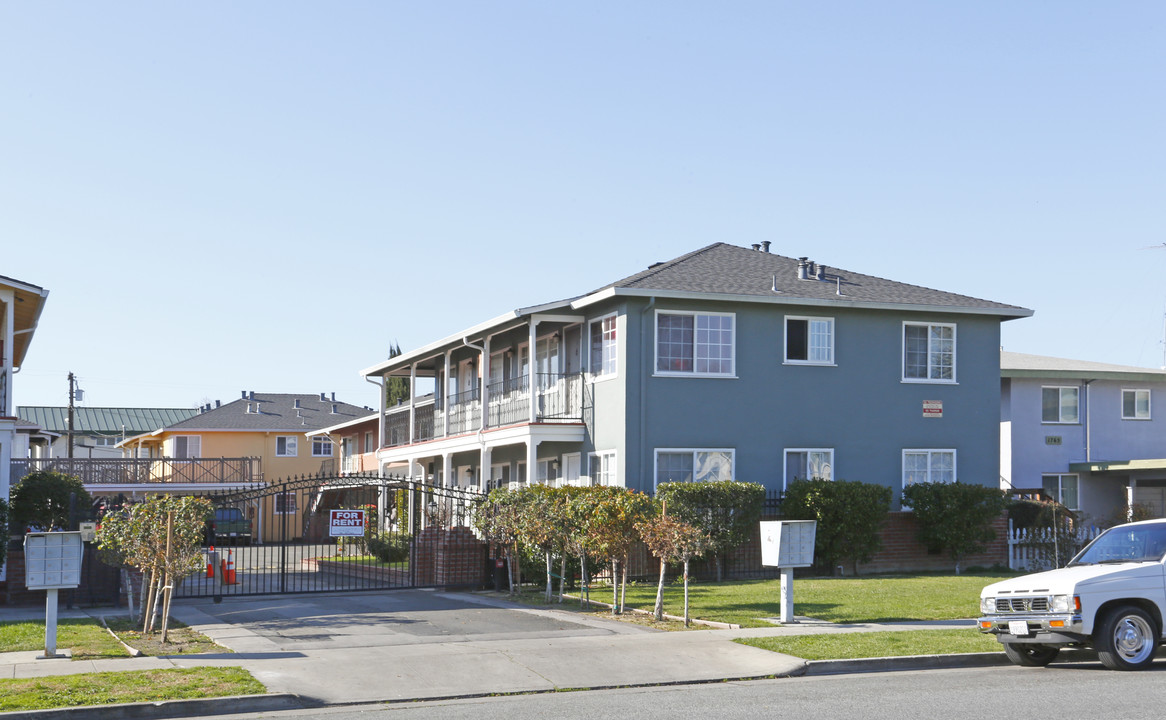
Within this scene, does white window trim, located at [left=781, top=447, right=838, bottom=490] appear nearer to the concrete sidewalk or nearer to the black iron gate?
the black iron gate

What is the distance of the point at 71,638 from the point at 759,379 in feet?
49.9

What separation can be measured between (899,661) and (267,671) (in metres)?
6.67

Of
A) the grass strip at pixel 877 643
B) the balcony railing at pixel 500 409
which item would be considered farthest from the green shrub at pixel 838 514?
the grass strip at pixel 877 643

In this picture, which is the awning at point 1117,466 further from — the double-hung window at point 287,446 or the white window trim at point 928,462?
the double-hung window at point 287,446

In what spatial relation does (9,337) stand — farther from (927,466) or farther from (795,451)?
(927,466)

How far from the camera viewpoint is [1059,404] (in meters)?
34.2

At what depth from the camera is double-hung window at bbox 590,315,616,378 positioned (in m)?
25.4

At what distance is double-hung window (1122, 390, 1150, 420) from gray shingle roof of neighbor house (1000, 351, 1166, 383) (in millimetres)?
471

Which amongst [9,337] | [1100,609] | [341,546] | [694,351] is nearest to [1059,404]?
[694,351]

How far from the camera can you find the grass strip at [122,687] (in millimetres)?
10406

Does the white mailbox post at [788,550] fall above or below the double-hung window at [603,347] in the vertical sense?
below

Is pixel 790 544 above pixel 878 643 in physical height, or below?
above

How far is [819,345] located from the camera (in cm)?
2639

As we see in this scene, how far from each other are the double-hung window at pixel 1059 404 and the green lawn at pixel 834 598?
11.6m
